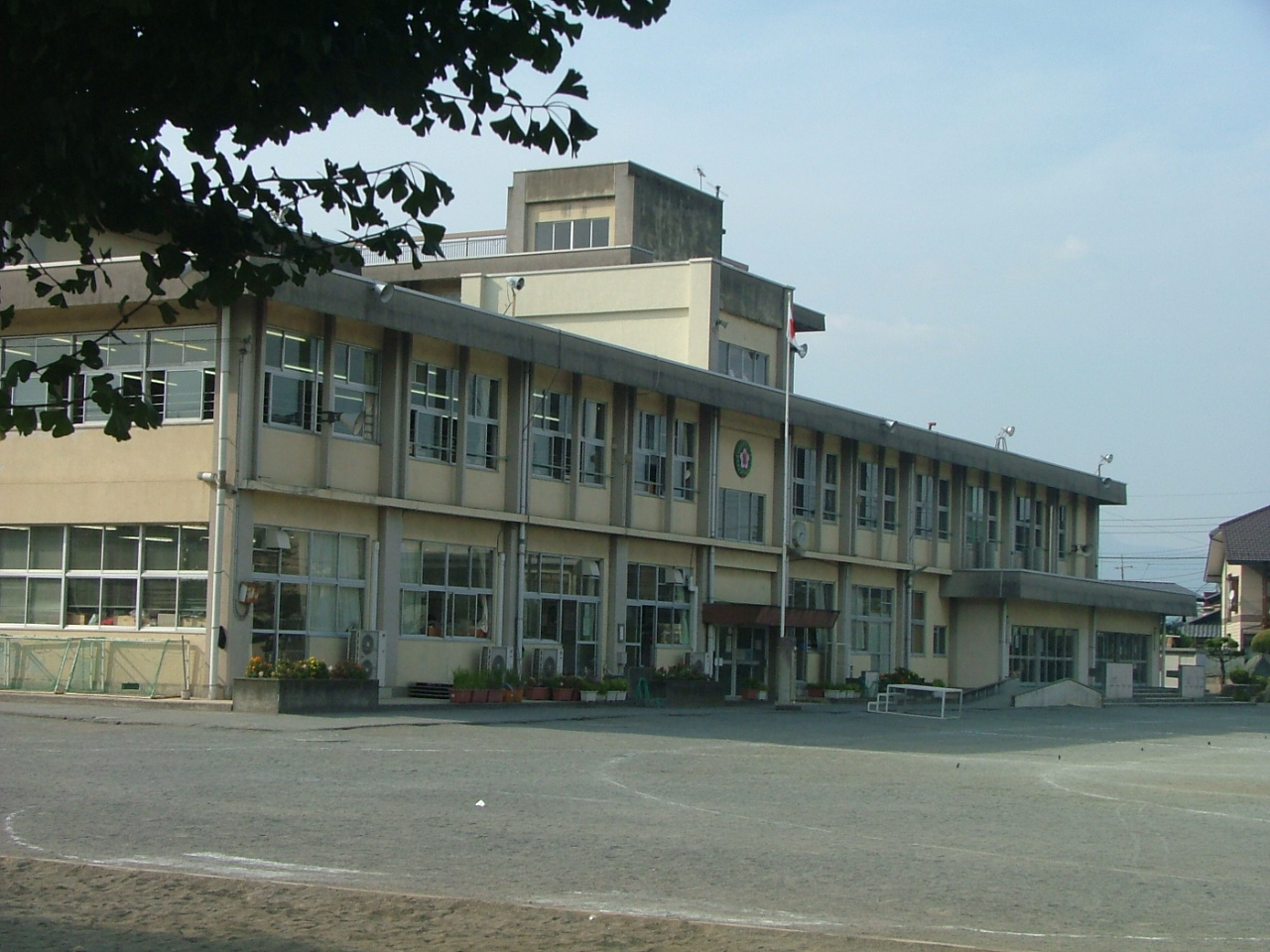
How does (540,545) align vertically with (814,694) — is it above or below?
above

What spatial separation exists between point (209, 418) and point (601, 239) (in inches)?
1105

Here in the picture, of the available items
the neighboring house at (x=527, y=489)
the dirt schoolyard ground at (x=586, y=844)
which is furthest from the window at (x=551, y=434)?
the dirt schoolyard ground at (x=586, y=844)

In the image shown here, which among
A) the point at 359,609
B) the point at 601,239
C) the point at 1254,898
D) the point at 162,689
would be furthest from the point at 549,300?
the point at 1254,898

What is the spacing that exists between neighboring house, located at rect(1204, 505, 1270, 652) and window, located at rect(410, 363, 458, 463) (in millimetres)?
69784

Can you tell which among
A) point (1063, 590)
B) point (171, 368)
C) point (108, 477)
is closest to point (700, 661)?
point (108, 477)

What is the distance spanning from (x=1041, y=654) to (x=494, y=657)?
2959 cm

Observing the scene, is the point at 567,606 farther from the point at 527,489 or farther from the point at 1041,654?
the point at 1041,654

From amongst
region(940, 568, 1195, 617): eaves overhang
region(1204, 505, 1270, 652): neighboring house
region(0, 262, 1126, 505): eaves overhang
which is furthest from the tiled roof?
region(0, 262, 1126, 505): eaves overhang

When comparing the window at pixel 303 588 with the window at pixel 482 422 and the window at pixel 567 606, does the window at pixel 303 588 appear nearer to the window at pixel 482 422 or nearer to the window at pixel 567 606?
the window at pixel 482 422

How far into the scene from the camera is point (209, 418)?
98.3ft

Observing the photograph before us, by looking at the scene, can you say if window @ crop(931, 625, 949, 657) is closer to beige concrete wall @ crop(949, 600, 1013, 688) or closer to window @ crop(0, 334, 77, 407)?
beige concrete wall @ crop(949, 600, 1013, 688)

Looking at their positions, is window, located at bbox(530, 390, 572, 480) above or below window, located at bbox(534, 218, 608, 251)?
below

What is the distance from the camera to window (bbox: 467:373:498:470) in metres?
35.8

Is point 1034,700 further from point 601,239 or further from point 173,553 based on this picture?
point 173,553
